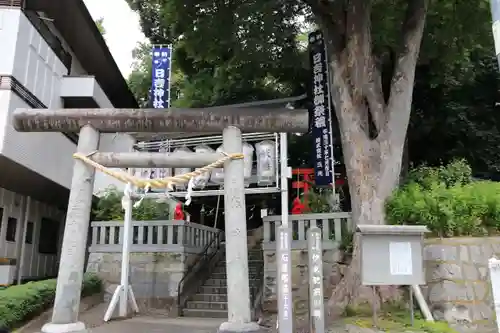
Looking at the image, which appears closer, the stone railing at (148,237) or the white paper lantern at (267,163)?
the white paper lantern at (267,163)

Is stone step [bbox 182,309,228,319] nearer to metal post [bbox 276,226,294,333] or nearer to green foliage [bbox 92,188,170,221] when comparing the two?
green foliage [bbox 92,188,170,221]

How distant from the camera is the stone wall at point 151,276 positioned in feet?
38.7

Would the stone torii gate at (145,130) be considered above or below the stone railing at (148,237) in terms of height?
above

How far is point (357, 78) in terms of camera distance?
9.73 meters

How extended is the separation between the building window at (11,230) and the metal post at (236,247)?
365 inches

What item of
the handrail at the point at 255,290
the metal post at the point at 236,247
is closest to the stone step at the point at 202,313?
the handrail at the point at 255,290

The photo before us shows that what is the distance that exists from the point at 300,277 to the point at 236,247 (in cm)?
398

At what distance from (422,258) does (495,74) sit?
43.0 feet

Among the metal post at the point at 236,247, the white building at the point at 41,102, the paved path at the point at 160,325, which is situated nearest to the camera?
the metal post at the point at 236,247

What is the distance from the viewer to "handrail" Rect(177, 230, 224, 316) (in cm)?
1158

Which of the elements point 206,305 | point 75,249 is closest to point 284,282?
point 75,249

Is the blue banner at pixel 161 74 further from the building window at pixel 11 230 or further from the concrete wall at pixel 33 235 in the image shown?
the building window at pixel 11 230

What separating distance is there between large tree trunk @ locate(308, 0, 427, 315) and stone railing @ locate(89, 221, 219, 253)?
474 centimetres

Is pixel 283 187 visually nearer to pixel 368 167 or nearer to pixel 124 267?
pixel 368 167
